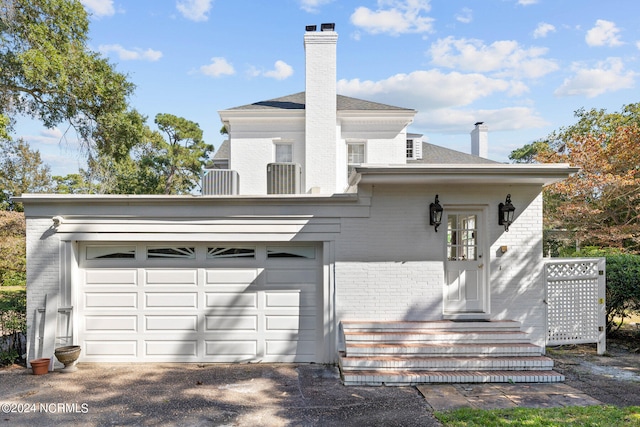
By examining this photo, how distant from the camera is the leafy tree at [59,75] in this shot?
33.8 feet

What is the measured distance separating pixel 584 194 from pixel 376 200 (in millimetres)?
9439

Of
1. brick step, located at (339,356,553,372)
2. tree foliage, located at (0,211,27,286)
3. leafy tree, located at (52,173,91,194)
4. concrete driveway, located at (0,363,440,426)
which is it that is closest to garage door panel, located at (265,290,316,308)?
concrete driveway, located at (0,363,440,426)

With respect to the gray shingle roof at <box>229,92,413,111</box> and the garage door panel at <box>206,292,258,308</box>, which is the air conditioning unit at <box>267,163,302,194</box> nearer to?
the garage door panel at <box>206,292,258,308</box>

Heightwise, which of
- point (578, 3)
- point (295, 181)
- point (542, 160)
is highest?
point (578, 3)

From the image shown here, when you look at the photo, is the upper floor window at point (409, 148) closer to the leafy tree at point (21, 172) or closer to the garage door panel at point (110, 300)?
the garage door panel at point (110, 300)

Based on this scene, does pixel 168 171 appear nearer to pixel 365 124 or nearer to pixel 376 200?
pixel 365 124

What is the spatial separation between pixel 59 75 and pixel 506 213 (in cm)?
1217

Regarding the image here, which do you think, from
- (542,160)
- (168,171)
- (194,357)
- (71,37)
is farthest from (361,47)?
(168,171)

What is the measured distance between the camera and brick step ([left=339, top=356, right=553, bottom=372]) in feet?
17.5

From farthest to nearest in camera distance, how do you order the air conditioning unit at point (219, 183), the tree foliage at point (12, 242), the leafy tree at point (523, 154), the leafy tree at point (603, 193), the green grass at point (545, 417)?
the leafy tree at point (523, 154)
the tree foliage at point (12, 242)
the leafy tree at point (603, 193)
the air conditioning unit at point (219, 183)
the green grass at point (545, 417)

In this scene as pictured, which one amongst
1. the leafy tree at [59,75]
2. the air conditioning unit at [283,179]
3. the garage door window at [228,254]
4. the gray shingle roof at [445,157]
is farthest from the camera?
the gray shingle roof at [445,157]

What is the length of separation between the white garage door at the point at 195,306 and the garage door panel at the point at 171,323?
0.02 meters

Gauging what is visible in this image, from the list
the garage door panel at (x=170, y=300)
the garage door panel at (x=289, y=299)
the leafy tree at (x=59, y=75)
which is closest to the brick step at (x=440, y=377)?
the garage door panel at (x=289, y=299)

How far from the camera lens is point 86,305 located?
624 centimetres
